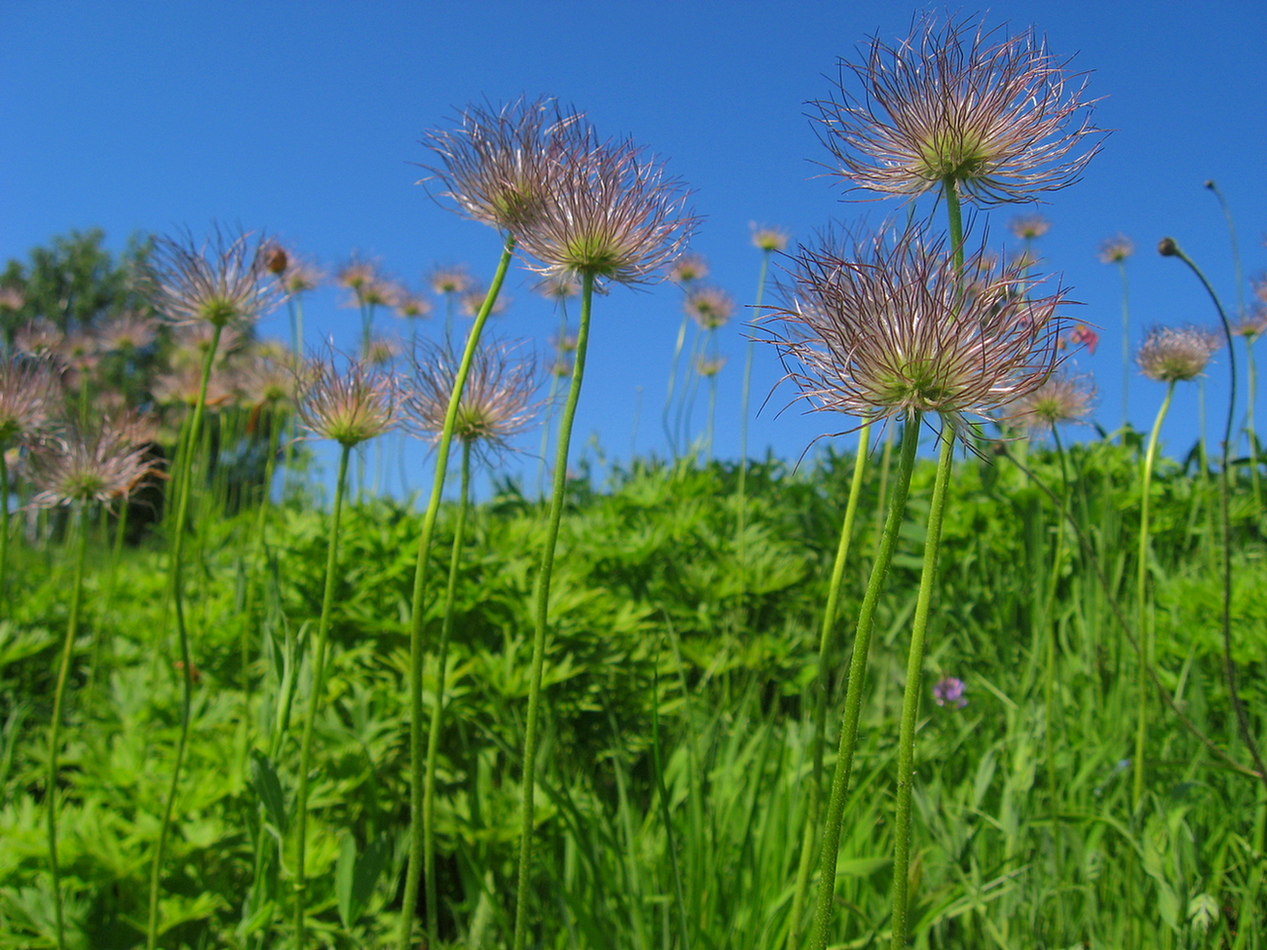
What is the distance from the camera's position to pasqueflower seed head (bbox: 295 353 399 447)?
1.66m

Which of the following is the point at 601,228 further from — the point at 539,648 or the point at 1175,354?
the point at 1175,354

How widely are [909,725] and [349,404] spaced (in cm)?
125

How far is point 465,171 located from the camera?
1564 millimetres

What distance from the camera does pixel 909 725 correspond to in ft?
3.10

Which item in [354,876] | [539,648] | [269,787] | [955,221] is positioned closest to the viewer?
[955,221]

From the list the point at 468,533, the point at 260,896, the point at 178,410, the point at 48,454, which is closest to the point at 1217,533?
the point at 468,533

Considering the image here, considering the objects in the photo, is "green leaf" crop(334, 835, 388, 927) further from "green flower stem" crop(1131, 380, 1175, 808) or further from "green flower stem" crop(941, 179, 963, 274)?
"green flower stem" crop(1131, 380, 1175, 808)

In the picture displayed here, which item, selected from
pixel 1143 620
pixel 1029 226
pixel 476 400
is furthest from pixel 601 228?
pixel 1029 226

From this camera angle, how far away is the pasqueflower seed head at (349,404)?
1.66 metres

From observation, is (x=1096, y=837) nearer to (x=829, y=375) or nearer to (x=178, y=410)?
(x=829, y=375)

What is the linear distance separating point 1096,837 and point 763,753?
99 cm

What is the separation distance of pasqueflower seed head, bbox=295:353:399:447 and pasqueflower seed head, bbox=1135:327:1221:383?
2220 millimetres

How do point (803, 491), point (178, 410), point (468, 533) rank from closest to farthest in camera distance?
point (468, 533) < point (803, 491) < point (178, 410)

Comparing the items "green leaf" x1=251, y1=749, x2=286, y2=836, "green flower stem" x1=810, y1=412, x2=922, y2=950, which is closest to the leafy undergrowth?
"green leaf" x1=251, y1=749, x2=286, y2=836
